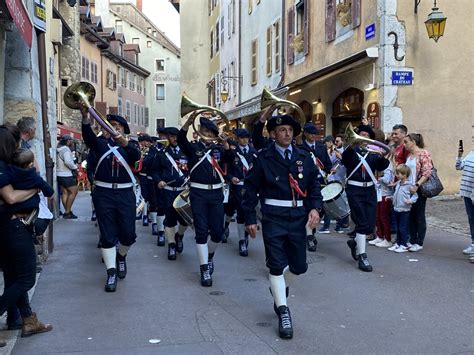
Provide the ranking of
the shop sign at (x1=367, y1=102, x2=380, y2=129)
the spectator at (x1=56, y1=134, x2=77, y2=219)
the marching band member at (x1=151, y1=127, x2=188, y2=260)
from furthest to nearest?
the shop sign at (x1=367, y1=102, x2=380, y2=129) < the spectator at (x1=56, y1=134, x2=77, y2=219) < the marching band member at (x1=151, y1=127, x2=188, y2=260)

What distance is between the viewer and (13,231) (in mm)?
4480

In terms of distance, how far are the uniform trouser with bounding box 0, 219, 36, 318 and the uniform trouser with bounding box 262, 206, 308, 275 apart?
1.96 m

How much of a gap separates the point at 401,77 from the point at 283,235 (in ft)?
30.7

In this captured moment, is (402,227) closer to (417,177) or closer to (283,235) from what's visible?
(417,177)

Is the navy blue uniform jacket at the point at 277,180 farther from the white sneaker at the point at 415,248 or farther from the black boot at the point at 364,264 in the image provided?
the white sneaker at the point at 415,248

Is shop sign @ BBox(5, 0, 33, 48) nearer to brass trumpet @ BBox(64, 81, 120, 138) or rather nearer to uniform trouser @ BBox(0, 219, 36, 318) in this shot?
brass trumpet @ BBox(64, 81, 120, 138)

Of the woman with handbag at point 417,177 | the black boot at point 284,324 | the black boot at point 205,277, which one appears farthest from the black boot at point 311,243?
the black boot at point 284,324

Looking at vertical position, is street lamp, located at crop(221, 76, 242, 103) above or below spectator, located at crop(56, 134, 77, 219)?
above

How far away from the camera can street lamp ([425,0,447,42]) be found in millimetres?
12211

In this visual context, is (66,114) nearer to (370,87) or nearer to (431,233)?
(370,87)

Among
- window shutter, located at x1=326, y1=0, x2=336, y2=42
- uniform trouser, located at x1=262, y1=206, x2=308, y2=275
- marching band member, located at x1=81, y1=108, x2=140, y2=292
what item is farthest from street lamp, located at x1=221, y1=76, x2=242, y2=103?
uniform trouser, located at x1=262, y1=206, x2=308, y2=275

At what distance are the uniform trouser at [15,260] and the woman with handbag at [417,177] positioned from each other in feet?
18.5

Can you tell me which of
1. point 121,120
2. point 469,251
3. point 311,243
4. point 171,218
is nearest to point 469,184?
point 469,251


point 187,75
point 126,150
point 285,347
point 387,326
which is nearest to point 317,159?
point 126,150
